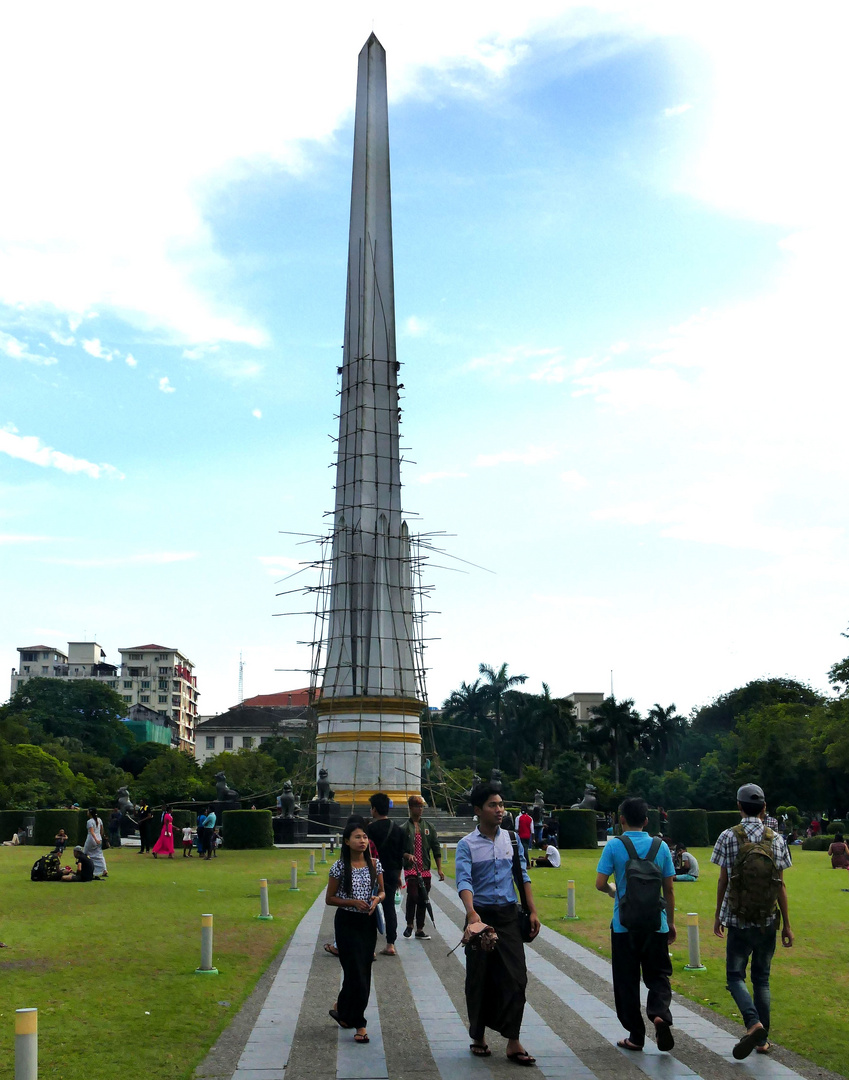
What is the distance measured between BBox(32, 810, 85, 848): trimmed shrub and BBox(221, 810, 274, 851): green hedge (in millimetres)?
4891

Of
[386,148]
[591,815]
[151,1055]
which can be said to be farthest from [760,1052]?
[386,148]

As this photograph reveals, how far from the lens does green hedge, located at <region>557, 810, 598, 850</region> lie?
4297cm

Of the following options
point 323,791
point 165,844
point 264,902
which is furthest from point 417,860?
point 323,791

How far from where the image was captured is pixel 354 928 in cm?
967

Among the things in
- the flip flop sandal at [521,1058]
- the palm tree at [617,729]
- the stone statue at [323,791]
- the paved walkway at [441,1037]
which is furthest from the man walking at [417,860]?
the palm tree at [617,729]

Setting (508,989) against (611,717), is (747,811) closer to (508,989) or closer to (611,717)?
(508,989)

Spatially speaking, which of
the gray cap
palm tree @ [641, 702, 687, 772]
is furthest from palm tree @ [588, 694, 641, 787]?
the gray cap

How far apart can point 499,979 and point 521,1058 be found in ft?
1.98

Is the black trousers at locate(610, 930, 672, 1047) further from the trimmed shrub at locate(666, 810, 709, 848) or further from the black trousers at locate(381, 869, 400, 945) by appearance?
the trimmed shrub at locate(666, 810, 709, 848)

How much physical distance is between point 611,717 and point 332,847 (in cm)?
5598

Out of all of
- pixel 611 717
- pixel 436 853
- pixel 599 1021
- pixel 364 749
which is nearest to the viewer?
pixel 599 1021

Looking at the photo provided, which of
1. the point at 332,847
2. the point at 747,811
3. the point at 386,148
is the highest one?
the point at 386,148

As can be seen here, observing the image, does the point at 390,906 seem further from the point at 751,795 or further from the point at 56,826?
the point at 56,826

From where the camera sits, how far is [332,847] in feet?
122
